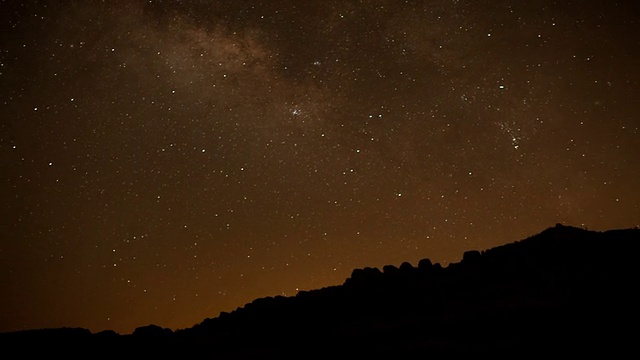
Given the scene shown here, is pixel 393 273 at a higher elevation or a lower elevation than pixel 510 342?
higher

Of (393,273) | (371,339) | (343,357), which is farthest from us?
(393,273)

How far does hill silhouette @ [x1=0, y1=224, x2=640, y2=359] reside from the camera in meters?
13.1

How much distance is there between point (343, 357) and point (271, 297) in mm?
6503

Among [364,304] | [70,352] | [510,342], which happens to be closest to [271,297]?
[364,304]

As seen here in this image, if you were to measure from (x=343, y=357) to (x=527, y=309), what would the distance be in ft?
20.2

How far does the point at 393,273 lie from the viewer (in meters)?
19.4

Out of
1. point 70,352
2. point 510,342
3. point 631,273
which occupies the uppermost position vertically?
point 70,352

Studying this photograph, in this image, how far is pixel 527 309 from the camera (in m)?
14.4

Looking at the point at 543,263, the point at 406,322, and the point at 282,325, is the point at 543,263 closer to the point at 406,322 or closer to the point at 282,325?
the point at 406,322

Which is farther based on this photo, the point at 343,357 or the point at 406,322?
the point at 406,322

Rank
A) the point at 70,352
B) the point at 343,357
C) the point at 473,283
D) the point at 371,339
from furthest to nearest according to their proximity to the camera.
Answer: the point at 473,283 → the point at 70,352 → the point at 371,339 → the point at 343,357

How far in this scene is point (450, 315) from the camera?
1548 centimetres

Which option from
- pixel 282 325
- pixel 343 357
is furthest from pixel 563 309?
pixel 282 325

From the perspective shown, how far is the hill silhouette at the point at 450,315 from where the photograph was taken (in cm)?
1306
